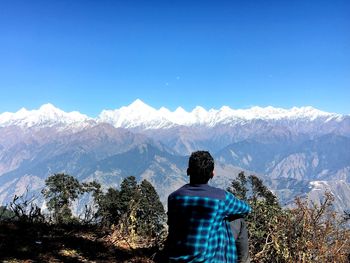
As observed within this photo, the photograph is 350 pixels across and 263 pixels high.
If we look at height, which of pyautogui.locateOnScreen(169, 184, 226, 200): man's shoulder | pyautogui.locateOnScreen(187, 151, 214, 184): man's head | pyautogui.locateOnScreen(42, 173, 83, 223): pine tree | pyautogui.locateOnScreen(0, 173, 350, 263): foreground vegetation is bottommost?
pyautogui.locateOnScreen(0, 173, 350, 263): foreground vegetation

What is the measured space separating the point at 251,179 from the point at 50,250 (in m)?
46.2

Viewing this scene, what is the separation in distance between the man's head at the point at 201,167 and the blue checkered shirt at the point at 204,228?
0.13 meters

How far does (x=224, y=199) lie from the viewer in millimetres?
3611

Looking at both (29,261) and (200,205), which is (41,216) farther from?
(200,205)

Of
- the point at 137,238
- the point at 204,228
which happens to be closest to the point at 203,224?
the point at 204,228

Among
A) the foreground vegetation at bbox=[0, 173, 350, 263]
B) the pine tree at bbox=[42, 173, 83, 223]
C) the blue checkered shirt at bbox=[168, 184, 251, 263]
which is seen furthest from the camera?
the pine tree at bbox=[42, 173, 83, 223]

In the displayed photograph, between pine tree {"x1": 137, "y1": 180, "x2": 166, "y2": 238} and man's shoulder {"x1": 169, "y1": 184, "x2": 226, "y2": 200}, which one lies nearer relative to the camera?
man's shoulder {"x1": 169, "y1": 184, "x2": 226, "y2": 200}

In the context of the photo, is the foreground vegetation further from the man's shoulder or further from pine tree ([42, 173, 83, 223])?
pine tree ([42, 173, 83, 223])

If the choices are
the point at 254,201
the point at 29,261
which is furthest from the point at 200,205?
the point at 254,201

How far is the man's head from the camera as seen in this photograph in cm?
376

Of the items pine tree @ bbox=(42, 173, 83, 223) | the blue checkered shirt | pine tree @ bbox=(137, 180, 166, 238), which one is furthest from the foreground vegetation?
pine tree @ bbox=(42, 173, 83, 223)

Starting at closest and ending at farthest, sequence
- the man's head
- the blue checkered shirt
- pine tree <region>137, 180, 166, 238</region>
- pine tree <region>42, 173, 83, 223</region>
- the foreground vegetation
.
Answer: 1. the blue checkered shirt
2. the man's head
3. the foreground vegetation
4. pine tree <region>137, 180, 166, 238</region>
5. pine tree <region>42, 173, 83, 223</region>

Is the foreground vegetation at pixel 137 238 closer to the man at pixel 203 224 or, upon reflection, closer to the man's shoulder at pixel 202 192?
the man at pixel 203 224

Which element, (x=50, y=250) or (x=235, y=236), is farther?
(x=50, y=250)
